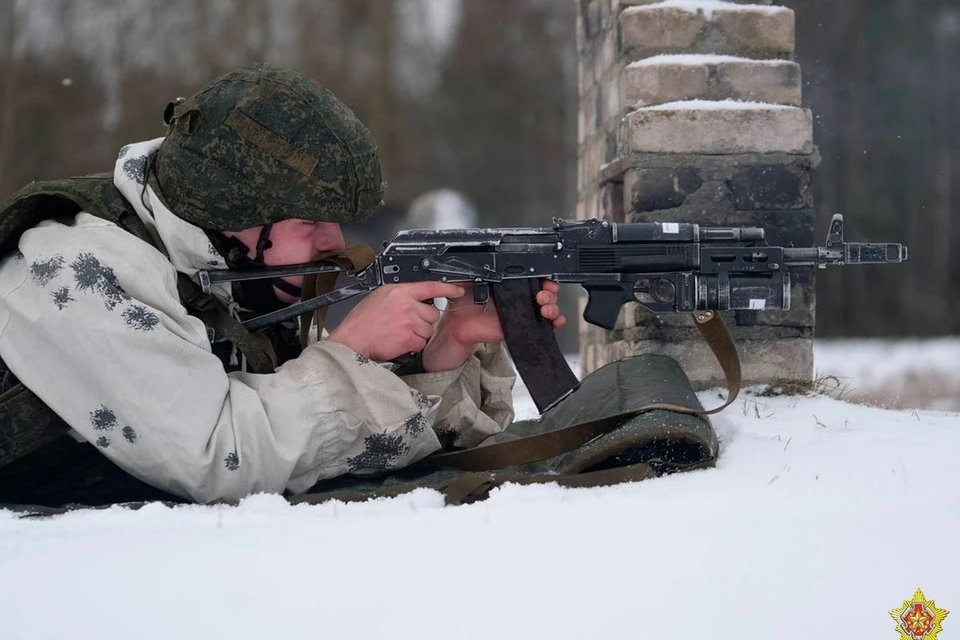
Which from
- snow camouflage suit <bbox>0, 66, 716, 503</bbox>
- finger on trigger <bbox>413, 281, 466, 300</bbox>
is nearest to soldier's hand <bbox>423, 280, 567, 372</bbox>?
finger on trigger <bbox>413, 281, 466, 300</bbox>

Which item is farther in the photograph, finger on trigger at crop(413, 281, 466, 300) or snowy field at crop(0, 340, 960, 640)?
finger on trigger at crop(413, 281, 466, 300)

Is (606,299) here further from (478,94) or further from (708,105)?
(478,94)

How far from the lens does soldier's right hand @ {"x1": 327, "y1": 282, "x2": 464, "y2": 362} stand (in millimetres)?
2270

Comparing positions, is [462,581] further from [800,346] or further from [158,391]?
[800,346]

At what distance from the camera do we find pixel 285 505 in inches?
77.9

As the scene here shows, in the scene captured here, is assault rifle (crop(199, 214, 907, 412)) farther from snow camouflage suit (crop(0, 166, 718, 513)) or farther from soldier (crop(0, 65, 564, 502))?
snow camouflage suit (crop(0, 166, 718, 513))

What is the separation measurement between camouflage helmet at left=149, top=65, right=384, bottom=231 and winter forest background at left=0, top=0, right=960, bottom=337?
11.5 meters

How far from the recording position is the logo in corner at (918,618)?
56.7 inches

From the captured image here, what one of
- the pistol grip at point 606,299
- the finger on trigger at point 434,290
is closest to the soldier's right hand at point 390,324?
the finger on trigger at point 434,290

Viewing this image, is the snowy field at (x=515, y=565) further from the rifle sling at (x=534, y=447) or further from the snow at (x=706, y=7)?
the snow at (x=706, y=7)

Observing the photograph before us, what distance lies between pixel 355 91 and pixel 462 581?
1639 cm

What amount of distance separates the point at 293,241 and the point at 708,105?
5.88ft

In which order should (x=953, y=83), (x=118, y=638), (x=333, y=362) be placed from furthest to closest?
(x=953, y=83)
(x=333, y=362)
(x=118, y=638)

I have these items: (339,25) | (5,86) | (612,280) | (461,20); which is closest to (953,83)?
(461,20)
